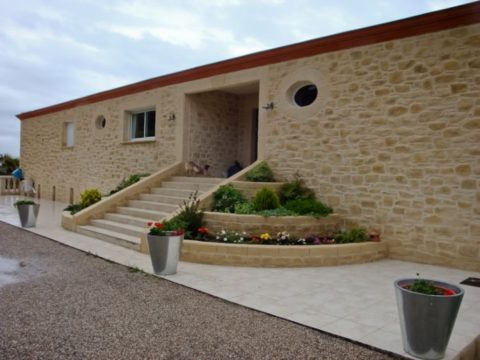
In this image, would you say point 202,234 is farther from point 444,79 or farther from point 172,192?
point 444,79

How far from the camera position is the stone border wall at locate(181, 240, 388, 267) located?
6.37 metres

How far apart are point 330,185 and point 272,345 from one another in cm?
536

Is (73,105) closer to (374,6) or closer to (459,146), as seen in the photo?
(374,6)

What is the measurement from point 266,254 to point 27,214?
6668 mm

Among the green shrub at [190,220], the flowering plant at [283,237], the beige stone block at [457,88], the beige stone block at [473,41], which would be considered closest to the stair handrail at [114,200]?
the green shrub at [190,220]

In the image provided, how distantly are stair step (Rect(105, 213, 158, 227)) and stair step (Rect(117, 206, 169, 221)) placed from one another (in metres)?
0.06

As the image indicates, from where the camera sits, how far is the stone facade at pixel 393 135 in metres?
6.50

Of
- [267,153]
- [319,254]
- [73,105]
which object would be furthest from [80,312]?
[73,105]

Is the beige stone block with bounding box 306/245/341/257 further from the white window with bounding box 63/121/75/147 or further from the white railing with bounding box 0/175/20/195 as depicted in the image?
the white railing with bounding box 0/175/20/195

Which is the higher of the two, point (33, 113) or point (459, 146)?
point (33, 113)

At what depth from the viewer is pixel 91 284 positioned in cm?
509

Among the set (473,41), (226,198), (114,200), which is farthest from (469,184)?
(114,200)

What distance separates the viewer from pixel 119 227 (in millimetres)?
8680

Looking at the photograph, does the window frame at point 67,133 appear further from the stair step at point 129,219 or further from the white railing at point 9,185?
the stair step at point 129,219
